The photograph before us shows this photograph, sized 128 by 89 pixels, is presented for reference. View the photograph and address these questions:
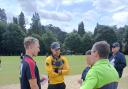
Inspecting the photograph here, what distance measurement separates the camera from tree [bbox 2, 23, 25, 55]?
303 ft

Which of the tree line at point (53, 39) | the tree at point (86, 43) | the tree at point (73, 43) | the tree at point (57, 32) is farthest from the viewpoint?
the tree at point (57, 32)

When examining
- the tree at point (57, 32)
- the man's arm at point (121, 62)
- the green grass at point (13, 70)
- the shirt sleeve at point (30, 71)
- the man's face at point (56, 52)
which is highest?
the tree at point (57, 32)

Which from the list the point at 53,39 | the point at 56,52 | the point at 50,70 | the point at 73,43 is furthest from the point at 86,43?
the point at 50,70

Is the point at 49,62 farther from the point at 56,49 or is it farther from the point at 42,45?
the point at 42,45

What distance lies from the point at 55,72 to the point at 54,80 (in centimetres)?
21

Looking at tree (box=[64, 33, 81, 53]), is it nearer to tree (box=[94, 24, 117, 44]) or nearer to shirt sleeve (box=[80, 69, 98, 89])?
tree (box=[94, 24, 117, 44])

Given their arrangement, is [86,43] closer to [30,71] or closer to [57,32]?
[57,32]

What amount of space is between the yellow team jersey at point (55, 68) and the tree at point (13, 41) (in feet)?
268

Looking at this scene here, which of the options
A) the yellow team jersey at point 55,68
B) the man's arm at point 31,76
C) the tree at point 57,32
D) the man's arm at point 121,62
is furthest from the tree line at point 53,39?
the man's arm at point 31,76

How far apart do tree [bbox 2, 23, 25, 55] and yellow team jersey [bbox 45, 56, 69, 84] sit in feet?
268

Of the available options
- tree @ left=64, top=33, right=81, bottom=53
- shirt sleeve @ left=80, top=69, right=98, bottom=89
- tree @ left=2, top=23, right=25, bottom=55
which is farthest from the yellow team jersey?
tree @ left=64, top=33, right=81, bottom=53

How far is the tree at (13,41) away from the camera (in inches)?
3639

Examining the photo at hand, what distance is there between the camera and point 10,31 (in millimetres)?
102312

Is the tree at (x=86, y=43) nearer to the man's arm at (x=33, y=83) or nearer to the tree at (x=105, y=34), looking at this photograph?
the tree at (x=105, y=34)
